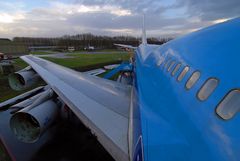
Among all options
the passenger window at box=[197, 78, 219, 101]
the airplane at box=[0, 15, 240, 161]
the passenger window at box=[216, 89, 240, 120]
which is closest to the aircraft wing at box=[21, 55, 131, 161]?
the airplane at box=[0, 15, 240, 161]

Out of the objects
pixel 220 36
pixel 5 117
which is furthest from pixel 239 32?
pixel 5 117

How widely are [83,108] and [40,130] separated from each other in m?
1.06

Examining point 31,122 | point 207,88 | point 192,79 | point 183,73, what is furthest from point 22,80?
point 207,88

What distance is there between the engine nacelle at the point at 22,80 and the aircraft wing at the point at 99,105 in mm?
443

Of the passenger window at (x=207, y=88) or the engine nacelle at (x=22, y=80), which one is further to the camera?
the engine nacelle at (x=22, y=80)

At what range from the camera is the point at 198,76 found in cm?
276

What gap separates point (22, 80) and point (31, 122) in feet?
11.4

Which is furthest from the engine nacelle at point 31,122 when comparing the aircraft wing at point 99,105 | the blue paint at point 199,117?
the blue paint at point 199,117

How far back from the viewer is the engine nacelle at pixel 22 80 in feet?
26.8

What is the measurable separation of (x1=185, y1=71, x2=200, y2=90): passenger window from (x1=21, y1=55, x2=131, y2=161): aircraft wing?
1.23 m

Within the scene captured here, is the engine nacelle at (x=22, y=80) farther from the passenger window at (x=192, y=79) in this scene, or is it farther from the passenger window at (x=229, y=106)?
the passenger window at (x=229, y=106)

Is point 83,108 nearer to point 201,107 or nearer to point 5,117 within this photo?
point 201,107

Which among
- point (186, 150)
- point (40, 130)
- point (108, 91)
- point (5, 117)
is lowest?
point (5, 117)

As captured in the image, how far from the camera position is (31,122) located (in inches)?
209
